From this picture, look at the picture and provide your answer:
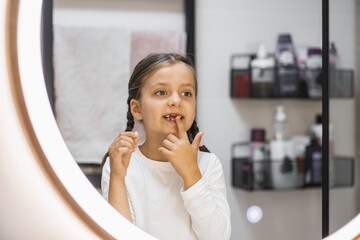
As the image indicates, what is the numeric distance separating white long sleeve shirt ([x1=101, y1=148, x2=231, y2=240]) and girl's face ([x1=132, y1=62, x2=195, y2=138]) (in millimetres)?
39

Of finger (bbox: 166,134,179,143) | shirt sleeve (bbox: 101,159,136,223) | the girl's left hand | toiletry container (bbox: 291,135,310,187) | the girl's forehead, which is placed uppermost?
the girl's forehead

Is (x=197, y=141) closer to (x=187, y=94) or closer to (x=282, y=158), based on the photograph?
(x=187, y=94)

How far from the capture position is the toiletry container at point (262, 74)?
0.92 m

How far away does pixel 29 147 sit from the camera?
1.30 feet

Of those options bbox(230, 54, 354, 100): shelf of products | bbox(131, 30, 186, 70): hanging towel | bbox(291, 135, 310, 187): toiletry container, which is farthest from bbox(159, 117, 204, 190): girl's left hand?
bbox(291, 135, 310, 187): toiletry container

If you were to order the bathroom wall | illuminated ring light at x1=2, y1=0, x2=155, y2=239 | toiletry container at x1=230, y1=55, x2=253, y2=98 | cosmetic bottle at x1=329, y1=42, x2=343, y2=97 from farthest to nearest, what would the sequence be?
cosmetic bottle at x1=329, y1=42, x2=343, y2=97 < toiletry container at x1=230, y1=55, x2=253, y2=98 < the bathroom wall < illuminated ring light at x1=2, y1=0, x2=155, y2=239

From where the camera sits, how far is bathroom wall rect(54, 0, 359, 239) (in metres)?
0.76

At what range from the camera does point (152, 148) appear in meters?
0.47

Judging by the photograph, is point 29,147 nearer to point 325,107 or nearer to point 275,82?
point 325,107

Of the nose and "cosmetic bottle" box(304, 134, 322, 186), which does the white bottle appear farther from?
the nose

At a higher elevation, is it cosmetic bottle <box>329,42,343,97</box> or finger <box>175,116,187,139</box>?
cosmetic bottle <box>329,42,343,97</box>

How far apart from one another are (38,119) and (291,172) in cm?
70

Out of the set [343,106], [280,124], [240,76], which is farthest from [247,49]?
[343,106]

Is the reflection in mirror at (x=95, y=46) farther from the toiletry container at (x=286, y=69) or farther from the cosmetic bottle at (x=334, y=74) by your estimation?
the cosmetic bottle at (x=334, y=74)
